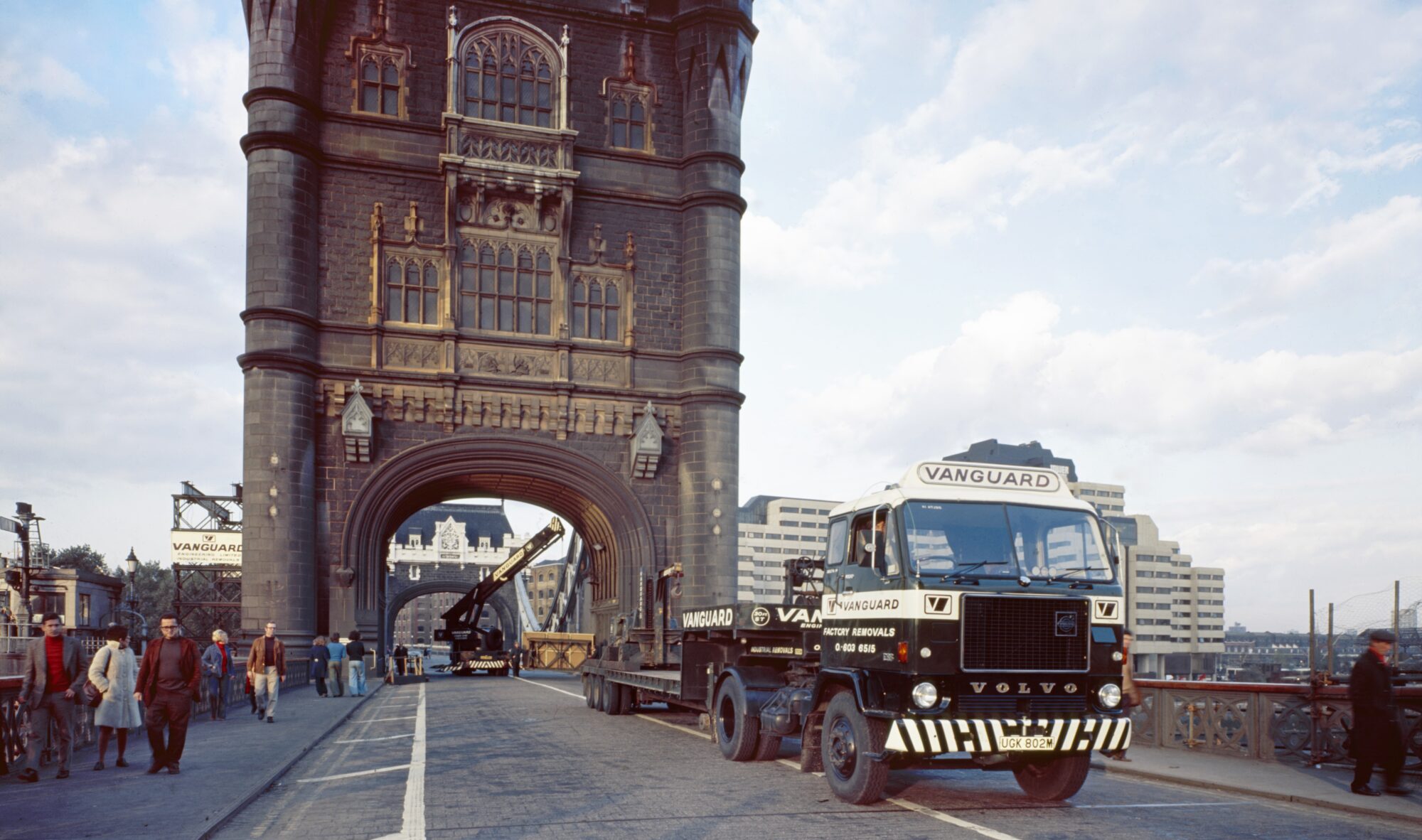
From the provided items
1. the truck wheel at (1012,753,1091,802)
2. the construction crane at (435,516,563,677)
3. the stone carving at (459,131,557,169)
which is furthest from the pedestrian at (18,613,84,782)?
the construction crane at (435,516,563,677)

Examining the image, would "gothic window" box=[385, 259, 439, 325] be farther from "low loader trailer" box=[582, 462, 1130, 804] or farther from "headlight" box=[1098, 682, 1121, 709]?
"headlight" box=[1098, 682, 1121, 709]

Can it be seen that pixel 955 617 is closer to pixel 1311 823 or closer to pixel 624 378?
pixel 1311 823

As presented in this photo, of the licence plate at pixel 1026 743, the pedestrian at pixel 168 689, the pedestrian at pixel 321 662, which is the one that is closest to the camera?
the licence plate at pixel 1026 743

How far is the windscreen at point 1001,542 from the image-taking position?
10562 millimetres

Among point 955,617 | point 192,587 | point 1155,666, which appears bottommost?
point 1155,666

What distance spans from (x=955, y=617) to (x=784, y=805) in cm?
230

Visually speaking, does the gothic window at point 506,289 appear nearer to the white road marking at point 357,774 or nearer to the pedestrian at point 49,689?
the pedestrian at point 49,689

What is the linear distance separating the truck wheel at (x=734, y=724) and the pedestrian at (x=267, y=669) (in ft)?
30.4

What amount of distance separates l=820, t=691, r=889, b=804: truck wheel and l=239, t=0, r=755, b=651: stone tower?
25.0 m

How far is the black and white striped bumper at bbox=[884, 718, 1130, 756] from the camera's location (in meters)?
10.2

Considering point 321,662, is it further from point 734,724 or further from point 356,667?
point 734,724

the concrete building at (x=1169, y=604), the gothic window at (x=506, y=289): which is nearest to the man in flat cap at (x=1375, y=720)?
the gothic window at (x=506, y=289)

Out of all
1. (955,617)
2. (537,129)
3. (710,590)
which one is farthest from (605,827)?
(537,129)

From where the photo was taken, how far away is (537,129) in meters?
37.1
